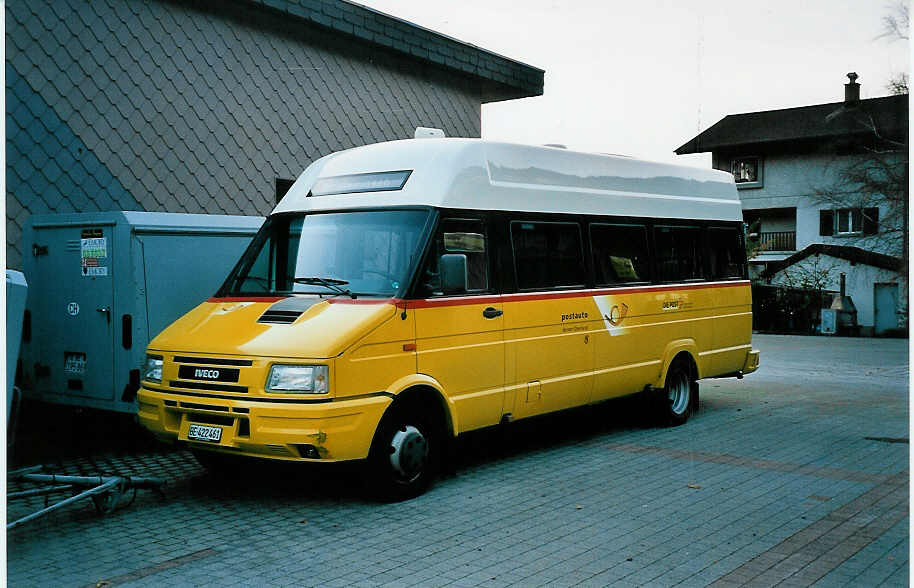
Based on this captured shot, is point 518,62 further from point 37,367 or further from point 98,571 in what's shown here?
point 98,571

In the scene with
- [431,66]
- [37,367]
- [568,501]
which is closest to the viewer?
[568,501]

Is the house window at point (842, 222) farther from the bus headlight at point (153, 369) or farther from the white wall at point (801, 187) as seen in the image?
the bus headlight at point (153, 369)

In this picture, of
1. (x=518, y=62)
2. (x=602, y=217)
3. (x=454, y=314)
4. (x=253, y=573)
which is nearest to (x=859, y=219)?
(x=518, y=62)

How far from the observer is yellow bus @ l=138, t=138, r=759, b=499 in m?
7.07

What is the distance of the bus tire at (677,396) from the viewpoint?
36.3 ft

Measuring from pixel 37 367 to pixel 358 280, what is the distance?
388 cm

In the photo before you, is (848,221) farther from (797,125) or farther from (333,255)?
(333,255)

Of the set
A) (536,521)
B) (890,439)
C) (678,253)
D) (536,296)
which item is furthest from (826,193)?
(536,521)

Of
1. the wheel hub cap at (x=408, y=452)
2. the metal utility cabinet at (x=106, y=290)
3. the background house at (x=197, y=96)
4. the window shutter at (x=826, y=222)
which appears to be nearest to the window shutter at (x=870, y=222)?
the window shutter at (x=826, y=222)

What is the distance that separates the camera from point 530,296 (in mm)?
8914

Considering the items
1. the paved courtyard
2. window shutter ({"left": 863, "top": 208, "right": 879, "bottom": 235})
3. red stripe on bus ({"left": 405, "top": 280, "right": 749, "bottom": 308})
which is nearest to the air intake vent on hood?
red stripe on bus ({"left": 405, "top": 280, "right": 749, "bottom": 308})

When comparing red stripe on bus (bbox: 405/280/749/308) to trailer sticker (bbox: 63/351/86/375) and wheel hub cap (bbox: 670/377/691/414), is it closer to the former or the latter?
wheel hub cap (bbox: 670/377/691/414)

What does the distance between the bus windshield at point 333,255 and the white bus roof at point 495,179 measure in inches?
6.4

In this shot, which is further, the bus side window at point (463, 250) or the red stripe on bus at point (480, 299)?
the bus side window at point (463, 250)
